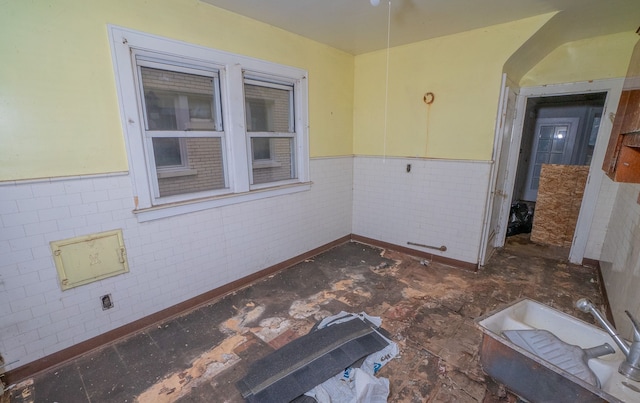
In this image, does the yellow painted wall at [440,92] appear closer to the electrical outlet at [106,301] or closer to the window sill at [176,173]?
the window sill at [176,173]

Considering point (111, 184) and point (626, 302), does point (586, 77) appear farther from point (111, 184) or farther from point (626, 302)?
point (111, 184)

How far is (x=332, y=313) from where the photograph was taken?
2564 millimetres

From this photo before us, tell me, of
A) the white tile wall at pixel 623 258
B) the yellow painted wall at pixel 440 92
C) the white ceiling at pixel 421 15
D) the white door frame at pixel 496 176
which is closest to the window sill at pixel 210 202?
the yellow painted wall at pixel 440 92

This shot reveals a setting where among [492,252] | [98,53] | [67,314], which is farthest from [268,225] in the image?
[492,252]

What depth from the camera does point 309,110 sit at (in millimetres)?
3371

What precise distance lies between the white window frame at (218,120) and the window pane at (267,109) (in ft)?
0.40

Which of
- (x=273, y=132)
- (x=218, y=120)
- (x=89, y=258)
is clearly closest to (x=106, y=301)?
(x=89, y=258)

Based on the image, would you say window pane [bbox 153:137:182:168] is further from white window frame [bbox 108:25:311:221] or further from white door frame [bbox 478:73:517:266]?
white door frame [bbox 478:73:517:266]

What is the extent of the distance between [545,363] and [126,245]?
9.40 ft

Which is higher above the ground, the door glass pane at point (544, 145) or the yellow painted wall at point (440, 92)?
the yellow painted wall at point (440, 92)

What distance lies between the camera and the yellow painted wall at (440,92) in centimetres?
288

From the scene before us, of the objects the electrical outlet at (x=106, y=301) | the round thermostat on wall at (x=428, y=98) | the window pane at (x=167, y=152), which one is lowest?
the electrical outlet at (x=106, y=301)

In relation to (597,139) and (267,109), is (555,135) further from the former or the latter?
(267,109)

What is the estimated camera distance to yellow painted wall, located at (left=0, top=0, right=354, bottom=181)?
1.63m
